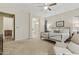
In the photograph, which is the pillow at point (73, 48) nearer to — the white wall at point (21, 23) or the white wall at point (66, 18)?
the white wall at point (66, 18)

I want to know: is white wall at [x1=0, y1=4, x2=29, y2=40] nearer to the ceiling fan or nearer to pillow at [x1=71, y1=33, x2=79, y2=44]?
the ceiling fan

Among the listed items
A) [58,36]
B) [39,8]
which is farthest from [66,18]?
[39,8]

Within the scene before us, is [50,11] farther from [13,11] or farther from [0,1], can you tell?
[0,1]

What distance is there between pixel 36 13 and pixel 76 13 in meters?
0.73

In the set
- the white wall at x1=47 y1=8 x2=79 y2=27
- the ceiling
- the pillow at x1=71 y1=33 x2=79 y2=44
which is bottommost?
the pillow at x1=71 y1=33 x2=79 y2=44

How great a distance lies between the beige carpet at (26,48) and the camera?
5.81ft

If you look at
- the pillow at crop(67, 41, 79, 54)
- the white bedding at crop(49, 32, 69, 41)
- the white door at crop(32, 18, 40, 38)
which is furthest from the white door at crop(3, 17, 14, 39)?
the pillow at crop(67, 41, 79, 54)

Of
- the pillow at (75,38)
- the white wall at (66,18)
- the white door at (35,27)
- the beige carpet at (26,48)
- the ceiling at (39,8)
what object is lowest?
the beige carpet at (26,48)

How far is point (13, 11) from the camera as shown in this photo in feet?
5.88

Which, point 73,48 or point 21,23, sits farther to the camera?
point 21,23

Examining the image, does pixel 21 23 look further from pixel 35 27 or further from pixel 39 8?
pixel 39 8

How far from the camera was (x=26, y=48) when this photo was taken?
181 centimetres

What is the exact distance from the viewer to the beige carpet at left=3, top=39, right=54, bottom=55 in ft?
5.81

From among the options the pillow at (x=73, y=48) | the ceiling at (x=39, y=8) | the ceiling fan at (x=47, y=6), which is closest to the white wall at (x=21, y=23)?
the ceiling at (x=39, y=8)
